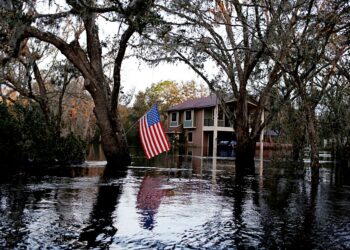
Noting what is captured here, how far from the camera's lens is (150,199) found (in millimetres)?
10352

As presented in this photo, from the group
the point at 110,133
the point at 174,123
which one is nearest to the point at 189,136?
the point at 174,123

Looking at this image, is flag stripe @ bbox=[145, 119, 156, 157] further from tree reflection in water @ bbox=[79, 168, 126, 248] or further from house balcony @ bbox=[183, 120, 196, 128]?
house balcony @ bbox=[183, 120, 196, 128]

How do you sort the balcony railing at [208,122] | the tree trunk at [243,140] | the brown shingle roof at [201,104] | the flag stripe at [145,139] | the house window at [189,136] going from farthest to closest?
1. the house window at [189,136]
2. the balcony railing at [208,122]
3. the brown shingle roof at [201,104]
4. the tree trunk at [243,140]
5. the flag stripe at [145,139]

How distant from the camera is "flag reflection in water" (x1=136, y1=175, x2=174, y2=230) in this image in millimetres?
7676

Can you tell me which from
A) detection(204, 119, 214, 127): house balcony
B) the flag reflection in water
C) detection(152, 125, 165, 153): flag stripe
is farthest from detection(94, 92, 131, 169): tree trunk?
detection(204, 119, 214, 127): house balcony

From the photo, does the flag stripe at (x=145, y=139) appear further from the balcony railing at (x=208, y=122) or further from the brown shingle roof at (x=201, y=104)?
the balcony railing at (x=208, y=122)

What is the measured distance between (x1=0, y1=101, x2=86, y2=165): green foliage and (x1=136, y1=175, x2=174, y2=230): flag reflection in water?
5955 millimetres

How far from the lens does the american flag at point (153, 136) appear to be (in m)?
16.7

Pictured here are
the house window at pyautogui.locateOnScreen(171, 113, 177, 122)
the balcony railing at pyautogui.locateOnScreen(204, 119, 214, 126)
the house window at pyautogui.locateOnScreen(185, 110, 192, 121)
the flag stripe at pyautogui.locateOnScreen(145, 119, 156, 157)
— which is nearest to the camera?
the flag stripe at pyautogui.locateOnScreen(145, 119, 156, 157)

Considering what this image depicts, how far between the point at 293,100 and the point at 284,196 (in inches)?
410

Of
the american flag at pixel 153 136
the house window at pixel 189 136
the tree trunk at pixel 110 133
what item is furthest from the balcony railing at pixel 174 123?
the american flag at pixel 153 136

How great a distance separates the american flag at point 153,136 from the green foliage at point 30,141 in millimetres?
4518

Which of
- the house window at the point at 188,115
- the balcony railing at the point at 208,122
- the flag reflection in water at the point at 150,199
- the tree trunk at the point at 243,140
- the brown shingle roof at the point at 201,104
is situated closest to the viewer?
the flag reflection in water at the point at 150,199

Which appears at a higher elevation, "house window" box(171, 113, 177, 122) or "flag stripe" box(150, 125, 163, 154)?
"house window" box(171, 113, 177, 122)
